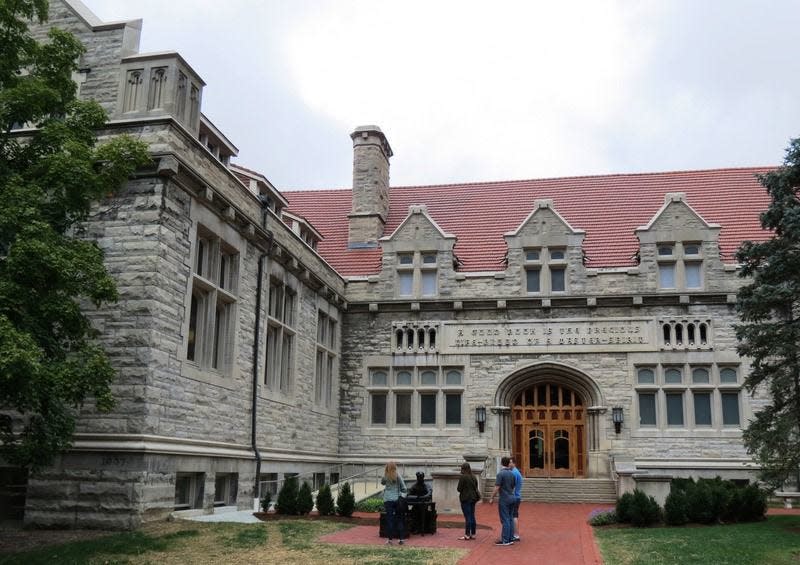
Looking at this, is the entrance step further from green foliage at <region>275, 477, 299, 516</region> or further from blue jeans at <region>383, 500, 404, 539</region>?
blue jeans at <region>383, 500, 404, 539</region>

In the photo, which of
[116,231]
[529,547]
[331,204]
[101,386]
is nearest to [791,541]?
[529,547]

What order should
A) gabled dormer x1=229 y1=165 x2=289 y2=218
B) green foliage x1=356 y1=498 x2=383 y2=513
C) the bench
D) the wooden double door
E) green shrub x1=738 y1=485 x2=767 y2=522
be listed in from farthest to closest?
the wooden double door → the bench → gabled dormer x1=229 y1=165 x2=289 y2=218 → green foliage x1=356 y1=498 x2=383 y2=513 → green shrub x1=738 y1=485 x2=767 y2=522

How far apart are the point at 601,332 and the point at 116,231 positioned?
49.7ft

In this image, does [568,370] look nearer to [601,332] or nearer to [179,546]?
[601,332]

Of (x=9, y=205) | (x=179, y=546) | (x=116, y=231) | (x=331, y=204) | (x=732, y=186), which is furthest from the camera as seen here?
(x=331, y=204)

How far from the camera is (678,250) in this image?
963 inches

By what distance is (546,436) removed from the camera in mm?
24734

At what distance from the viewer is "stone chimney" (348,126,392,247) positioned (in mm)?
28172

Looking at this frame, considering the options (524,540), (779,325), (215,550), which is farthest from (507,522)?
(779,325)

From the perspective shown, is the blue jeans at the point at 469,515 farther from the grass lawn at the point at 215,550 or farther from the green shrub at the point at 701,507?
the green shrub at the point at 701,507

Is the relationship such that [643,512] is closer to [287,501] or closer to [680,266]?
[287,501]

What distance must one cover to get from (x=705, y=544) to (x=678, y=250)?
44.3 feet

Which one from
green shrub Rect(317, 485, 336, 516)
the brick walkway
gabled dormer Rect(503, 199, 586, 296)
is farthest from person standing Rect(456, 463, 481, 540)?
gabled dormer Rect(503, 199, 586, 296)

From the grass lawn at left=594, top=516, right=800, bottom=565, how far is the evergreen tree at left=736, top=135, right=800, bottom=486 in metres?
1.45
